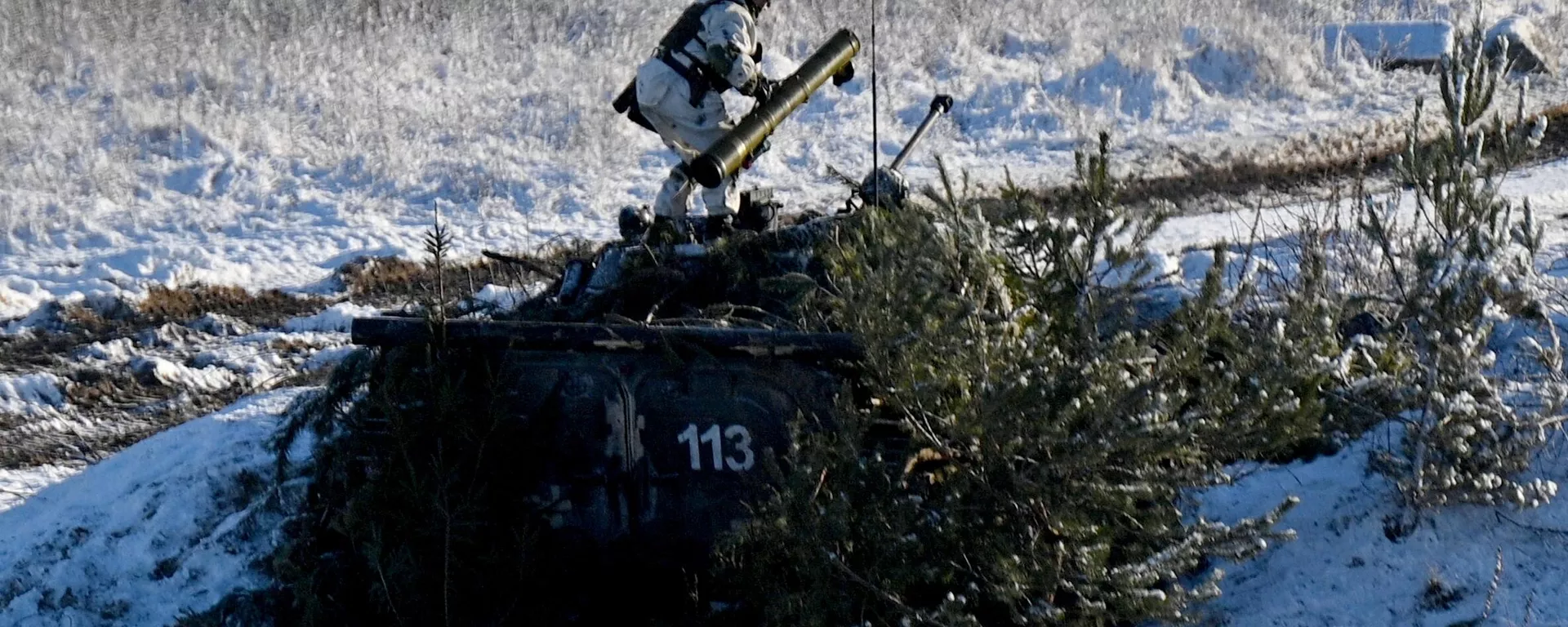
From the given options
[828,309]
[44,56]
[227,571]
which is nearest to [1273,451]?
[828,309]

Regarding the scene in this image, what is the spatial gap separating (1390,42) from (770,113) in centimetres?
1275

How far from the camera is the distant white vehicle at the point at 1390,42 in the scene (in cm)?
1748

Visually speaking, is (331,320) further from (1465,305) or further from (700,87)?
(1465,305)

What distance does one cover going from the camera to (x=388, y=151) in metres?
15.1

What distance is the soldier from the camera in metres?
7.48

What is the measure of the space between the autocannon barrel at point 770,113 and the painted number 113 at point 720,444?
2.02 metres

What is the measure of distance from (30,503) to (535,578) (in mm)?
3743

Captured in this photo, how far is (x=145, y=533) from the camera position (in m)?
7.08

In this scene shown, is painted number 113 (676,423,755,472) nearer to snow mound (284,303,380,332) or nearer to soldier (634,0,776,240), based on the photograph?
soldier (634,0,776,240)

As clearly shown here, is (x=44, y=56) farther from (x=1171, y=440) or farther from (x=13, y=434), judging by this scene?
(x=1171, y=440)

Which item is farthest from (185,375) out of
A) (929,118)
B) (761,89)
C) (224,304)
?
(929,118)

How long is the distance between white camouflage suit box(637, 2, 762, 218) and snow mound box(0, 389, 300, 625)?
228 cm

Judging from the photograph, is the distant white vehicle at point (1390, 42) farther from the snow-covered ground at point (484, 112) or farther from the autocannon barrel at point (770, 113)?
the autocannon barrel at point (770, 113)

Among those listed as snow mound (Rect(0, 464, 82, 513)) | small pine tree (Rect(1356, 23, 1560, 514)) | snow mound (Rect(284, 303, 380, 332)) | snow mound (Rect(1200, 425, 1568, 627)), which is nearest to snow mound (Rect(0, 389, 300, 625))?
snow mound (Rect(0, 464, 82, 513))
